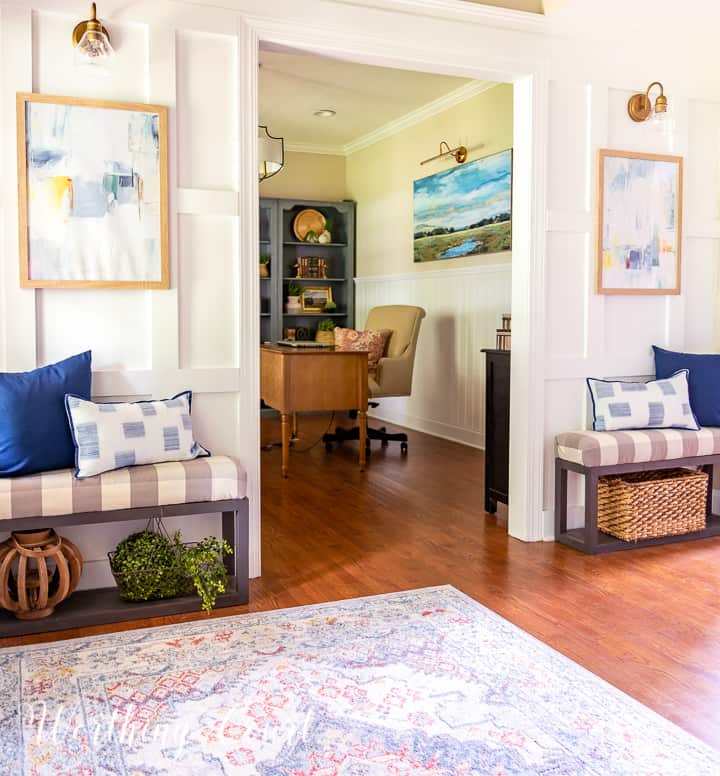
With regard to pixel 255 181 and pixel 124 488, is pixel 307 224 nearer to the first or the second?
pixel 255 181

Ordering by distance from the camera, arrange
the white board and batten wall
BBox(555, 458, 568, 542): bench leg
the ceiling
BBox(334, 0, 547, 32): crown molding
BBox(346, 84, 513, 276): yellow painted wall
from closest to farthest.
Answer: the white board and batten wall → BBox(334, 0, 547, 32): crown molding → BBox(555, 458, 568, 542): bench leg → the ceiling → BBox(346, 84, 513, 276): yellow painted wall

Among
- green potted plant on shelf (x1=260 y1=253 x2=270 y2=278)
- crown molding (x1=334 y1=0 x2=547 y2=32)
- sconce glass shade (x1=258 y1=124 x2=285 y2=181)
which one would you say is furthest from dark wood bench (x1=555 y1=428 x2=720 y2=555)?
green potted plant on shelf (x1=260 y1=253 x2=270 y2=278)

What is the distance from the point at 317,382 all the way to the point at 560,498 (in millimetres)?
2164

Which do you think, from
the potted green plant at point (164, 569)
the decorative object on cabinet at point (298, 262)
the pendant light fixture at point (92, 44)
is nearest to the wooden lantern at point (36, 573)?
the potted green plant at point (164, 569)

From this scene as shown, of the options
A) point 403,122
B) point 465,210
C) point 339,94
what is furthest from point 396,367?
point 403,122

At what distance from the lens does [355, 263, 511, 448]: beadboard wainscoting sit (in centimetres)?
641

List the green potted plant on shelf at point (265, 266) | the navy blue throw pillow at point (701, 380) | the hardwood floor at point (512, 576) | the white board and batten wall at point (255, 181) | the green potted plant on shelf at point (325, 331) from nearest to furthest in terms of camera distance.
Answer: the hardwood floor at point (512, 576), the white board and batten wall at point (255, 181), the navy blue throw pillow at point (701, 380), the green potted plant on shelf at point (325, 331), the green potted plant on shelf at point (265, 266)

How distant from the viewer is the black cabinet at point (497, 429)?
430 cm

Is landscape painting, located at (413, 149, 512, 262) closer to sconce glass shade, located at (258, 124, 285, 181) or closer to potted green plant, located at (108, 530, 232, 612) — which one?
sconce glass shade, located at (258, 124, 285, 181)

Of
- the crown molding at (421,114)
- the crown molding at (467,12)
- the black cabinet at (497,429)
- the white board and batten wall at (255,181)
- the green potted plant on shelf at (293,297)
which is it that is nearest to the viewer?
the white board and batten wall at (255,181)

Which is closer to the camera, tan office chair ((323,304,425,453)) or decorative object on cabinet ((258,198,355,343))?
tan office chair ((323,304,425,453))

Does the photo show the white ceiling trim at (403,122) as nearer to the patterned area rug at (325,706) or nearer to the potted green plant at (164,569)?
the potted green plant at (164,569)

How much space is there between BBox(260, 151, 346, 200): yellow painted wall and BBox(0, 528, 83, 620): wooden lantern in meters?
6.16

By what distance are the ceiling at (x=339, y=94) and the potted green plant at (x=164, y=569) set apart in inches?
138
